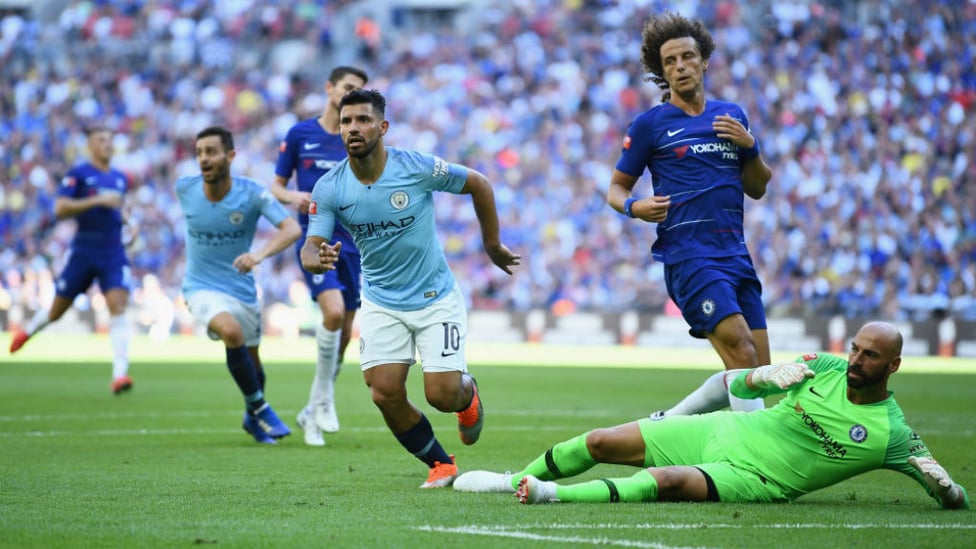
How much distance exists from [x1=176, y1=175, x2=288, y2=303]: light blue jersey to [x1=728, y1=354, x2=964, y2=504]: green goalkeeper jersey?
17.6 ft

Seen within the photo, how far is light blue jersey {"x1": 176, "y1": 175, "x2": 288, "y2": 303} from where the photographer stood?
11555 millimetres

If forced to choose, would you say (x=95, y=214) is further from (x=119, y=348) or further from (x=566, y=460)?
(x=566, y=460)

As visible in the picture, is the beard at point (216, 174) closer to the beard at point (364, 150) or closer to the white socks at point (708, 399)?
the beard at point (364, 150)

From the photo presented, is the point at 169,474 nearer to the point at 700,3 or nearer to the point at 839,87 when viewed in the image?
the point at 839,87

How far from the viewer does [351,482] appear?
8.51 metres

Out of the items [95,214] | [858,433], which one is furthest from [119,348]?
[858,433]

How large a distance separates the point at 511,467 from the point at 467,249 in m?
23.1

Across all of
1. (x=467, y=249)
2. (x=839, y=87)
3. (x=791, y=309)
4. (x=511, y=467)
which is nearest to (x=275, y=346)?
(x=467, y=249)

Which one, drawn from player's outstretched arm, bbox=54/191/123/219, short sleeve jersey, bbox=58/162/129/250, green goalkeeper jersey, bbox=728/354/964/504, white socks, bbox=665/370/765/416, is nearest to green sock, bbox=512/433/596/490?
green goalkeeper jersey, bbox=728/354/964/504

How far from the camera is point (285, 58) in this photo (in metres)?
41.0

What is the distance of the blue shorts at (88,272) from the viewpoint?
16.2 meters

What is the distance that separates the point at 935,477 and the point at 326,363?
5.86 metres

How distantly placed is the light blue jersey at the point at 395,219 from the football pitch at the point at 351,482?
47.1 inches

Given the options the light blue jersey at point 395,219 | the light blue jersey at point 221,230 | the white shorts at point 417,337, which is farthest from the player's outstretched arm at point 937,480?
the light blue jersey at point 221,230
